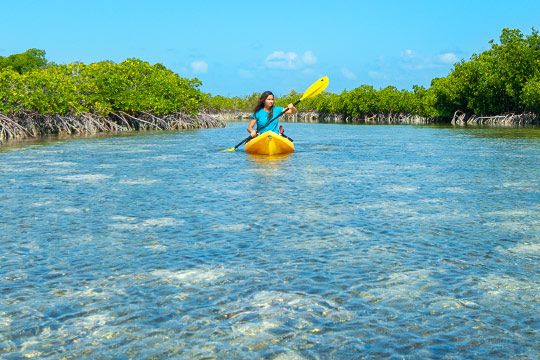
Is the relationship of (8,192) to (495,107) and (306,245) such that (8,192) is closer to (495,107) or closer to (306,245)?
(306,245)

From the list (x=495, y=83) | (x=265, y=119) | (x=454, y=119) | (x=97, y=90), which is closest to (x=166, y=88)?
(x=97, y=90)

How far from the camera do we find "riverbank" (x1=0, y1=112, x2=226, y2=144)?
1195 inches

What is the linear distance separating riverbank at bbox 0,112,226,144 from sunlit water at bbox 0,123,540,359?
2021 centimetres

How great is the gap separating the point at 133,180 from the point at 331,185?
4015 mm

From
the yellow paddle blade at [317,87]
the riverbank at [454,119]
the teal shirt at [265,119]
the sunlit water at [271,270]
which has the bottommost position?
the riverbank at [454,119]

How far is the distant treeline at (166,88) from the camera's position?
33219mm

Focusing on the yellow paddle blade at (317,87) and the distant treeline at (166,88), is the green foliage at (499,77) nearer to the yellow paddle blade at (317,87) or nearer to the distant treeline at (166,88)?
the distant treeline at (166,88)

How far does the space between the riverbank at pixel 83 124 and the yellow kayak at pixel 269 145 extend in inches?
544

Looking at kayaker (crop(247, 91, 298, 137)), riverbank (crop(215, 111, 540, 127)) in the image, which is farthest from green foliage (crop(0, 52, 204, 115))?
riverbank (crop(215, 111, 540, 127))

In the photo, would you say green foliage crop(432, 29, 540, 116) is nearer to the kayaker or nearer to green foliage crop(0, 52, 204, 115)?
green foliage crop(0, 52, 204, 115)

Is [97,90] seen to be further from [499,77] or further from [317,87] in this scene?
[499,77]

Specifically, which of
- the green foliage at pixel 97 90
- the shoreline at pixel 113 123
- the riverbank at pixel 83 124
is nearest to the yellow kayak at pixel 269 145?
the shoreline at pixel 113 123

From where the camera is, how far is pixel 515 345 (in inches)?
163

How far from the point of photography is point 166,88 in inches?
1876
